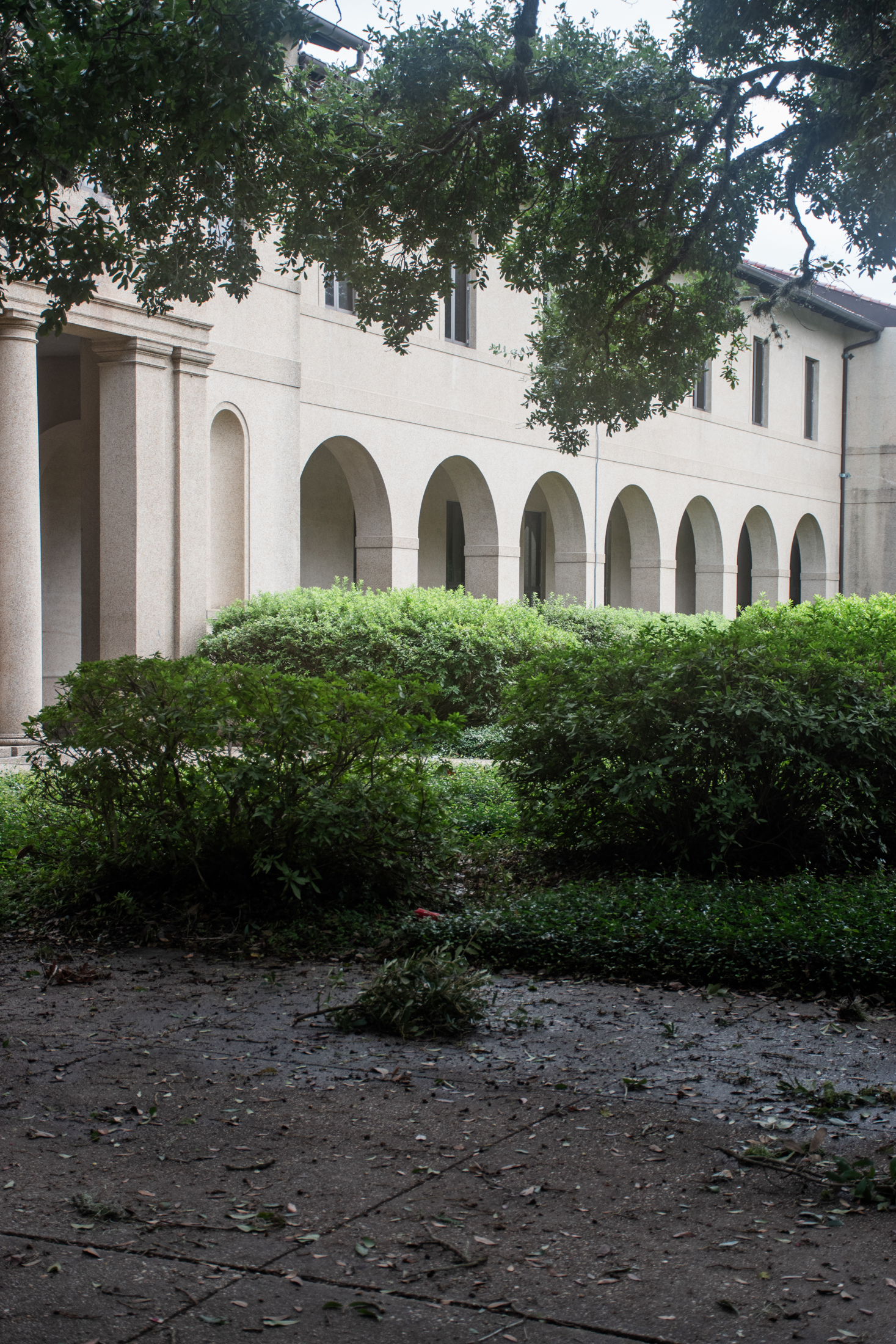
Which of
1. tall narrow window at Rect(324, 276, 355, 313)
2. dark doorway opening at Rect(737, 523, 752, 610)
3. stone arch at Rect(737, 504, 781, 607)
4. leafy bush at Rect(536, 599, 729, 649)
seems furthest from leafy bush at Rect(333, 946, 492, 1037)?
dark doorway opening at Rect(737, 523, 752, 610)

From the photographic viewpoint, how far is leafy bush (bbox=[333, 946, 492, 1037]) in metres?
4.25

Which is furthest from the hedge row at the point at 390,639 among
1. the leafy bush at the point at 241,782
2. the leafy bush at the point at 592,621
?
the leafy bush at the point at 241,782

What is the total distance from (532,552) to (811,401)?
8.64m

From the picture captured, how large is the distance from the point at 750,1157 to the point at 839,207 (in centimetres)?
618

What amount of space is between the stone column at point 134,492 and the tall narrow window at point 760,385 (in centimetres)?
1648

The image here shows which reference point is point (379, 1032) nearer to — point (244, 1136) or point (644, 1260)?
A: point (244, 1136)

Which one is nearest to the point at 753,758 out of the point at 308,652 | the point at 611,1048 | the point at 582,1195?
the point at 611,1048

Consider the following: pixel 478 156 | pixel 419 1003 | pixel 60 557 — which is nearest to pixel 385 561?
pixel 60 557

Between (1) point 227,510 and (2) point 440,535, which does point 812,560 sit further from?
(1) point 227,510

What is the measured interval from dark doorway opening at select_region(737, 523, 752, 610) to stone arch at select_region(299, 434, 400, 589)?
12.5m

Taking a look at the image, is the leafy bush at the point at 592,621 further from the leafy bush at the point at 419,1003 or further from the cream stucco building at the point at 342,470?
→ the leafy bush at the point at 419,1003

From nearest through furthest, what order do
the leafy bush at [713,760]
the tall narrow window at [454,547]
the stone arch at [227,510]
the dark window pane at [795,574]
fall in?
the leafy bush at [713,760] → the stone arch at [227,510] → the tall narrow window at [454,547] → the dark window pane at [795,574]

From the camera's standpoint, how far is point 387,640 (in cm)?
1322

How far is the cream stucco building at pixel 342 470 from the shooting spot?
41.5 feet
